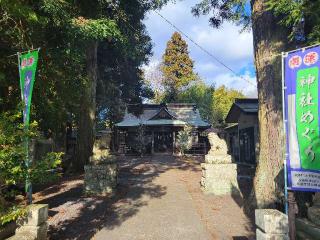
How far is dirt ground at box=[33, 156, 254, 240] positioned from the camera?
766 centimetres

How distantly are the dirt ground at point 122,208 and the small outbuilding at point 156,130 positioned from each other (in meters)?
17.1

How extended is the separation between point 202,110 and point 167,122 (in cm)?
1277

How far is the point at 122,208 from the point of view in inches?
379

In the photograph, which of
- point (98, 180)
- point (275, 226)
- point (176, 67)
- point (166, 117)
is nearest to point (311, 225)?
point (275, 226)

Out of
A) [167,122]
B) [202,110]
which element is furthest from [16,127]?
[202,110]

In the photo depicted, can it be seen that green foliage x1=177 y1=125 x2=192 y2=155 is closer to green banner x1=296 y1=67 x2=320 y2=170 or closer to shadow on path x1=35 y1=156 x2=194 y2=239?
shadow on path x1=35 y1=156 x2=194 y2=239

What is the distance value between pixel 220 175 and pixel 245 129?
11.4 meters

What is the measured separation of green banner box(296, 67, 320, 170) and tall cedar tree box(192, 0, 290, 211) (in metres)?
3.17

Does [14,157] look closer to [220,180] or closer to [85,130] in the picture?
[220,180]

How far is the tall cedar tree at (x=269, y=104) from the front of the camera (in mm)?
8469

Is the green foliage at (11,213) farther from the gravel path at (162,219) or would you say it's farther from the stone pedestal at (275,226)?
the stone pedestal at (275,226)

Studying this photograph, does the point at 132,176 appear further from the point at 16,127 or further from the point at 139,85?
the point at 139,85

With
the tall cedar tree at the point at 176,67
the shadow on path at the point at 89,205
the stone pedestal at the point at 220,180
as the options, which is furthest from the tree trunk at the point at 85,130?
the tall cedar tree at the point at 176,67

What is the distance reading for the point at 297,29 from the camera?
8.50 metres
